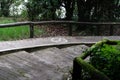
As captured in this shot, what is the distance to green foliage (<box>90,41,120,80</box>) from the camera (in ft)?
19.7

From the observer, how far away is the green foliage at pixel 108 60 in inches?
237

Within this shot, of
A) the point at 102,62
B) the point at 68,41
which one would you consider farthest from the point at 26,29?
the point at 102,62

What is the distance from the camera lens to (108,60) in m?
6.13

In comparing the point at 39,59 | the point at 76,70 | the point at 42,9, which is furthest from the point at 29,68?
the point at 42,9

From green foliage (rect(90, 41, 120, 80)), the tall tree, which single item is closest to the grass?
the tall tree

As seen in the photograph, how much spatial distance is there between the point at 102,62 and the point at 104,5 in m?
9.09

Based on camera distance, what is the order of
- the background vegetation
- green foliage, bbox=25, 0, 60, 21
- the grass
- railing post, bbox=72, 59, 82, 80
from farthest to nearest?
1. the background vegetation
2. green foliage, bbox=25, 0, 60, 21
3. the grass
4. railing post, bbox=72, 59, 82, 80

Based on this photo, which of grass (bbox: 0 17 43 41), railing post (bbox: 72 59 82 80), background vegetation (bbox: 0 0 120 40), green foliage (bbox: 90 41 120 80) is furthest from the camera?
background vegetation (bbox: 0 0 120 40)

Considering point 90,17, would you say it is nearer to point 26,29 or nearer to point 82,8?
point 82,8

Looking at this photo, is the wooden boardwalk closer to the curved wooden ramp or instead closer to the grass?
the curved wooden ramp

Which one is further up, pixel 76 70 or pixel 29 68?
pixel 76 70

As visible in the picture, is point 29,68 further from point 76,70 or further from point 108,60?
point 108,60

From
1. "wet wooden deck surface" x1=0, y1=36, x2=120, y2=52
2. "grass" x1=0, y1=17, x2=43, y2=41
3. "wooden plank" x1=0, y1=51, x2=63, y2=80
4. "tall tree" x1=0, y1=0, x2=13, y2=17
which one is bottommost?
"wooden plank" x1=0, y1=51, x2=63, y2=80

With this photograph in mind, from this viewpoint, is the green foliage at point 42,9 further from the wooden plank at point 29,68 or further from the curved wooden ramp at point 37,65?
the wooden plank at point 29,68
